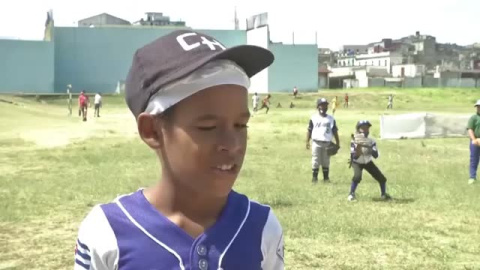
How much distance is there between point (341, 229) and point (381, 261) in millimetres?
1554

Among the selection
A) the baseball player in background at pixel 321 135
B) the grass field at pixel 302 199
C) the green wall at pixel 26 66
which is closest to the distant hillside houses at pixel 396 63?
the green wall at pixel 26 66

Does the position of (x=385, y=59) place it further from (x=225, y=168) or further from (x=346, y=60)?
(x=225, y=168)

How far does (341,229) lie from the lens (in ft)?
29.2

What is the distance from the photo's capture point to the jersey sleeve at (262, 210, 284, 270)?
2.02m

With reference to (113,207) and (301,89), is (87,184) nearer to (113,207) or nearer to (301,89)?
(113,207)

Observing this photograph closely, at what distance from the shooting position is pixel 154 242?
1849 millimetres

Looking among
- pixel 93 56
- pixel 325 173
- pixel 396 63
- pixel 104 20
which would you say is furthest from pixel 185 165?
pixel 396 63

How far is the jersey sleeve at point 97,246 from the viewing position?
1.86 meters

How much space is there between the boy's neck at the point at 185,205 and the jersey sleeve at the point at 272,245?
18 cm

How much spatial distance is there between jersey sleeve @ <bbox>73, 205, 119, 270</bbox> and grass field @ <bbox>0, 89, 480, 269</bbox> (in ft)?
17.5

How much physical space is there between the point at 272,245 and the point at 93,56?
80832mm

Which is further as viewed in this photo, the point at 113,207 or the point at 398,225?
the point at 398,225

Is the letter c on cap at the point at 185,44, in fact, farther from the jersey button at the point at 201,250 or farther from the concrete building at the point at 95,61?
the concrete building at the point at 95,61

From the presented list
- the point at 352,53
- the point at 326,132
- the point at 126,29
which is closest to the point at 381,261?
the point at 326,132
